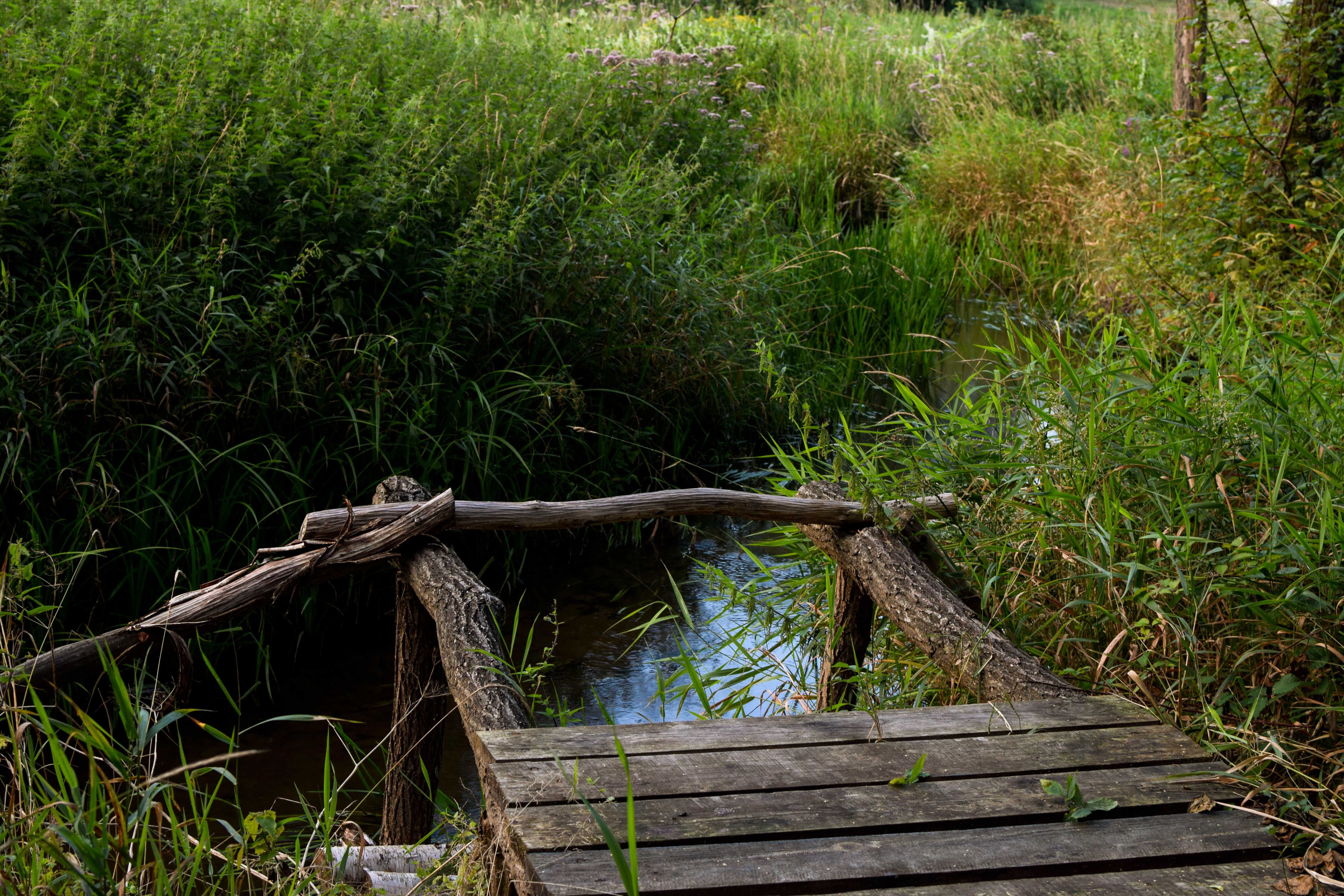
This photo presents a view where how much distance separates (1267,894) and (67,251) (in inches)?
151

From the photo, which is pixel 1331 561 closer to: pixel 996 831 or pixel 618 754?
pixel 996 831

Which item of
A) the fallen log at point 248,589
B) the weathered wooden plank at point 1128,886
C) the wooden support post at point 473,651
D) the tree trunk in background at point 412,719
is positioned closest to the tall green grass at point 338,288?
the fallen log at point 248,589

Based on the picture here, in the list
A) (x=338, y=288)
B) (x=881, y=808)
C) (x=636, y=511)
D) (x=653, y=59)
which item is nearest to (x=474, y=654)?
(x=636, y=511)

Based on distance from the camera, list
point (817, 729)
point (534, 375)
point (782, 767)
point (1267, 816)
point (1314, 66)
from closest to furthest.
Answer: point (1267, 816)
point (782, 767)
point (817, 729)
point (534, 375)
point (1314, 66)

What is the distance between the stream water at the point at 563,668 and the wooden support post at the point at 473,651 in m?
0.33

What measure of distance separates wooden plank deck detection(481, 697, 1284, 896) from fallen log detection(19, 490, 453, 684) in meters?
0.80

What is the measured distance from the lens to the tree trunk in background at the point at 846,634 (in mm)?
3260

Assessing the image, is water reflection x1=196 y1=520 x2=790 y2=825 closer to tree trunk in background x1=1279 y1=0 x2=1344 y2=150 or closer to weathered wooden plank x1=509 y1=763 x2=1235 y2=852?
weathered wooden plank x1=509 y1=763 x2=1235 y2=852

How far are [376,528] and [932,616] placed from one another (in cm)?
144

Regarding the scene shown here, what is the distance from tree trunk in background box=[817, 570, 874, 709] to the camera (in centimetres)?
326

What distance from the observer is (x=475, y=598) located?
260 cm

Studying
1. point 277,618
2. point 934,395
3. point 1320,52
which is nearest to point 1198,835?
point 277,618

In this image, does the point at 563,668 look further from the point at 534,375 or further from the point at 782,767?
the point at 782,767

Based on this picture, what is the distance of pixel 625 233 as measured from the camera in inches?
200
